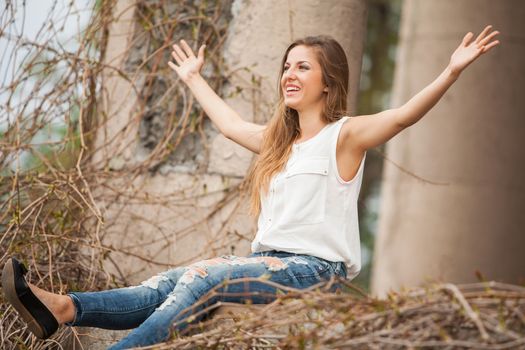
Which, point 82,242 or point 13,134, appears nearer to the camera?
point 82,242

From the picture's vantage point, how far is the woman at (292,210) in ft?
9.80

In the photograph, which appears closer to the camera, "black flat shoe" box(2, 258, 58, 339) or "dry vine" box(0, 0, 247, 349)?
"black flat shoe" box(2, 258, 58, 339)

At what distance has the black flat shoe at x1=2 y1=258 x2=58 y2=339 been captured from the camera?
2963mm

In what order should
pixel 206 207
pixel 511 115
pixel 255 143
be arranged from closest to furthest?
pixel 255 143 < pixel 206 207 < pixel 511 115

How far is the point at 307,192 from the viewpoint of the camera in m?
3.28

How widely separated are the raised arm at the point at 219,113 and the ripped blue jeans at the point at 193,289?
26.0 inches

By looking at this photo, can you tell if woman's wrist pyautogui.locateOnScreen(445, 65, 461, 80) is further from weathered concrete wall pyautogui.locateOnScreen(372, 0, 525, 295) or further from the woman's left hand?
weathered concrete wall pyautogui.locateOnScreen(372, 0, 525, 295)

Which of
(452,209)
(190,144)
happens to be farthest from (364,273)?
(190,144)

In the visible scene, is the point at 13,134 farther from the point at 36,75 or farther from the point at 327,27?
the point at 327,27

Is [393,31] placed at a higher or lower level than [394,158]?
higher

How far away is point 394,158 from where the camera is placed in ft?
27.3

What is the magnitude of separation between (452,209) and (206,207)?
11.8ft

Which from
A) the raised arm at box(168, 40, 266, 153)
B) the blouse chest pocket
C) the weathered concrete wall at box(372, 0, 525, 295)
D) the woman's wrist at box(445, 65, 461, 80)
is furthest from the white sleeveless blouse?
the weathered concrete wall at box(372, 0, 525, 295)

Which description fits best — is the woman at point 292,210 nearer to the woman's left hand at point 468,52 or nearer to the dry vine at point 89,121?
the woman's left hand at point 468,52
